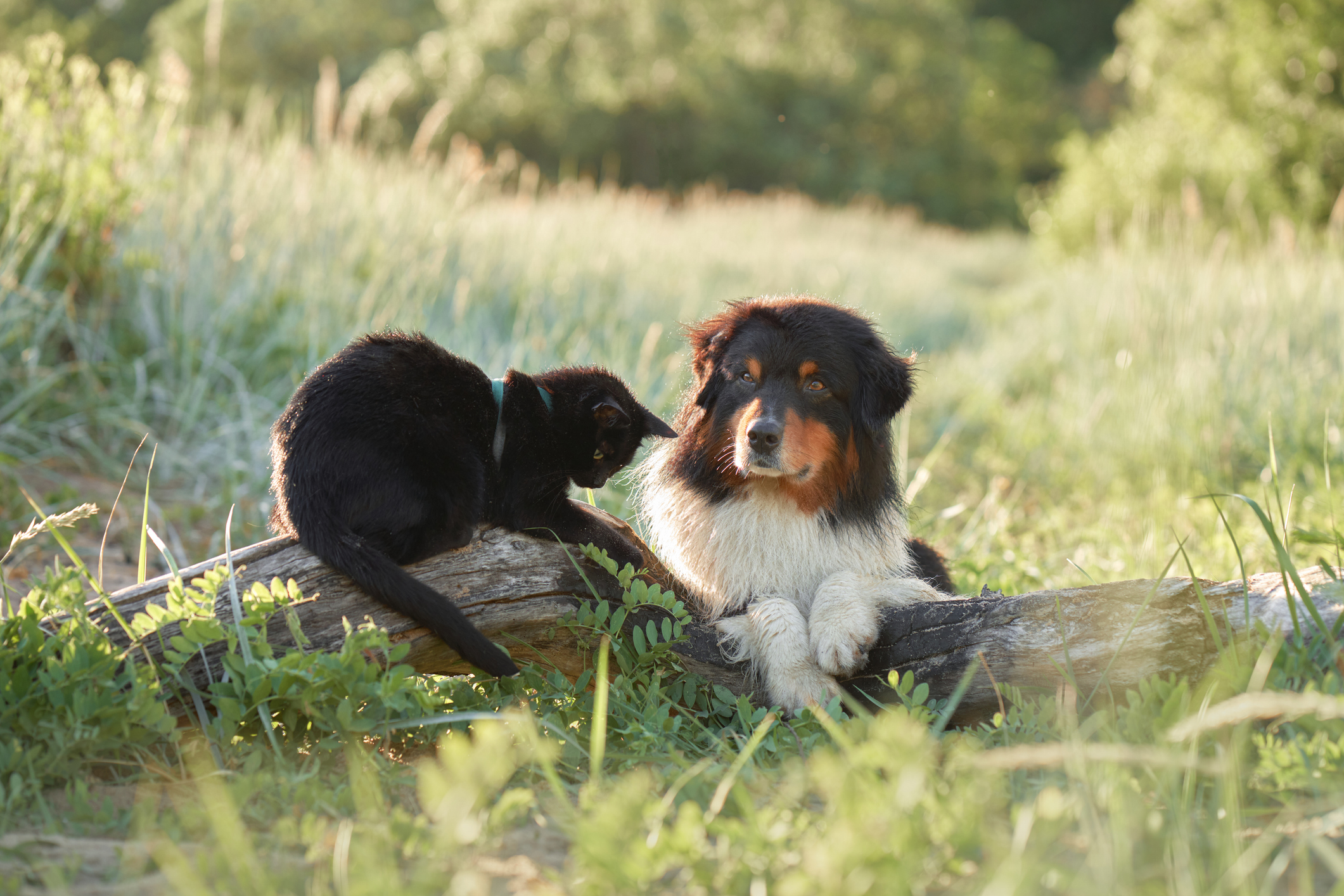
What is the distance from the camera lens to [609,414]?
3297 millimetres

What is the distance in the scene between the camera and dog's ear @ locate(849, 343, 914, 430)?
3.21m

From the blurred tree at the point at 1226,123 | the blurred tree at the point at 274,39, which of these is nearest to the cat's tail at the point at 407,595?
the blurred tree at the point at 1226,123

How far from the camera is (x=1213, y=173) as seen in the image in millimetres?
13719

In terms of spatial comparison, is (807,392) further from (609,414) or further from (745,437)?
(609,414)

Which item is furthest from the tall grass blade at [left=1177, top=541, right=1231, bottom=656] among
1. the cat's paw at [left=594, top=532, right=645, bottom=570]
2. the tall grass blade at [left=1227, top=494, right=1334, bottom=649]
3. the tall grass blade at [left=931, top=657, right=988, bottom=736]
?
the cat's paw at [left=594, top=532, right=645, bottom=570]

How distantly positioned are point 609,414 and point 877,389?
3.05 feet

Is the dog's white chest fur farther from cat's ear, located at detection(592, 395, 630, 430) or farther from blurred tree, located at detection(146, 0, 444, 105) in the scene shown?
blurred tree, located at detection(146, 0, 444, 105)

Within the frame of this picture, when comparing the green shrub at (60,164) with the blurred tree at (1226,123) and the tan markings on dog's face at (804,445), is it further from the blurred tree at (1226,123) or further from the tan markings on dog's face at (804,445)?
the blurred tree at (1226,123)

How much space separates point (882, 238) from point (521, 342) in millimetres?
16122

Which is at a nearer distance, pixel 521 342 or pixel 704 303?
pixel 521 342

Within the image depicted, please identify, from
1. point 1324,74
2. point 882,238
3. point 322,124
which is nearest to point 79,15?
point 882,238

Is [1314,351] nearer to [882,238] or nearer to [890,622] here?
[890,622]

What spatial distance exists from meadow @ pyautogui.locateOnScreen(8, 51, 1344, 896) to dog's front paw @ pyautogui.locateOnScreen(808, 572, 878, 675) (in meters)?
0.20

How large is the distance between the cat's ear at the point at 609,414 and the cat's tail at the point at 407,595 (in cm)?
99
